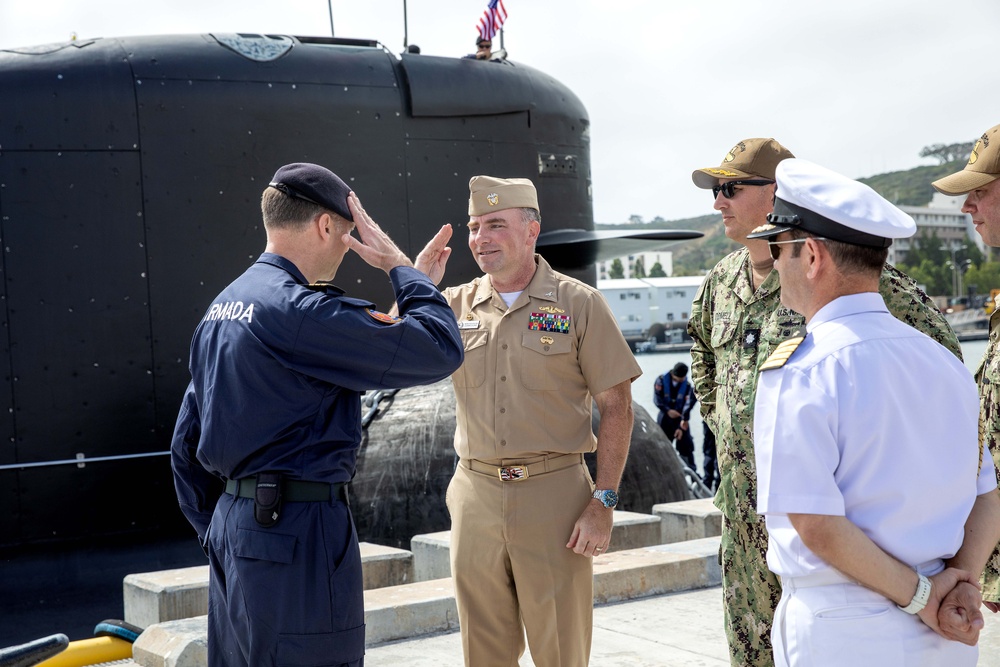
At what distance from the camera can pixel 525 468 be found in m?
3.46

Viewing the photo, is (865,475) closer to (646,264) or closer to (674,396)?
(674,396)

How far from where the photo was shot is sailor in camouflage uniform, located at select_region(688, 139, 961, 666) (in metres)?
3.02

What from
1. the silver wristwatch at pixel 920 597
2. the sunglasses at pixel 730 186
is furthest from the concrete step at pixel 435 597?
the silver wristwatch at pixel 920 597

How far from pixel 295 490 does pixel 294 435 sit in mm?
133

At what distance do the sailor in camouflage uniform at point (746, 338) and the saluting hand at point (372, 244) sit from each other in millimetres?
1141

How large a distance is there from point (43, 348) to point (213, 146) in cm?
168

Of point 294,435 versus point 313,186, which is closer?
point 294,435

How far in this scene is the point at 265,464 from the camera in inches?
100

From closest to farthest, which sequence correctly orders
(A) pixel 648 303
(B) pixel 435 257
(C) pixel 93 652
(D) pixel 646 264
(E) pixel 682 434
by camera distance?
(B) pixel 435 257, (C) pixel 93 652, (E) pixel 682 434, (A) pixel 648 303, (D) pixel 646 264

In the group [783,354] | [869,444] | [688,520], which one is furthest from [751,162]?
[688,520]

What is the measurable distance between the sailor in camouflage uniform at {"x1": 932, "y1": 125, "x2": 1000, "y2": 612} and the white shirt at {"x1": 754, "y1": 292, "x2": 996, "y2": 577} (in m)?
1.66

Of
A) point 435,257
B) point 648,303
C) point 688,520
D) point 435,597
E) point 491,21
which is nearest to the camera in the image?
point 435,257

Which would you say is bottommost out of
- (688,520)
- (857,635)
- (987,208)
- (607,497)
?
(688,520)

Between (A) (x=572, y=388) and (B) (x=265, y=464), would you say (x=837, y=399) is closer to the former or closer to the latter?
(B) (x=265, y=464)
